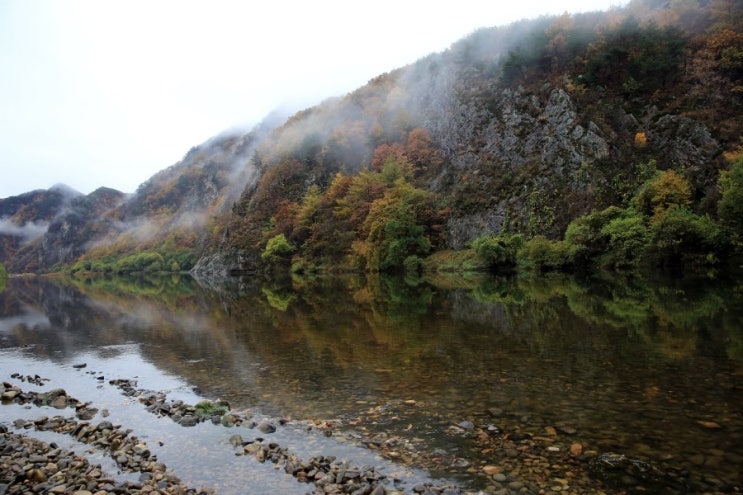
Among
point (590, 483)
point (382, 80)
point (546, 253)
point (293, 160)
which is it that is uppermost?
point (382, 80)

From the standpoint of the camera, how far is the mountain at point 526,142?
7238 centimetres

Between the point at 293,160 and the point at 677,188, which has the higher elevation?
the point at 293,160

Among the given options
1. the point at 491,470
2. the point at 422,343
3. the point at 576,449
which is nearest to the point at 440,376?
the point at 422,343

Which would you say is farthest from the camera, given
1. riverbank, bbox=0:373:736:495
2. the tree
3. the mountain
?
the mountain

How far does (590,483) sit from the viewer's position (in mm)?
7609

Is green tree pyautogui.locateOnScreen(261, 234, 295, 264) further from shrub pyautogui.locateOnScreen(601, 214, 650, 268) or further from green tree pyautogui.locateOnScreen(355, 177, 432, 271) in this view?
shrub pyautogui.locateOnScreen(601, 214, 650, 268)

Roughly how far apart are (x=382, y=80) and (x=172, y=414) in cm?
15040

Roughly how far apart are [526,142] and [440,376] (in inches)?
3153

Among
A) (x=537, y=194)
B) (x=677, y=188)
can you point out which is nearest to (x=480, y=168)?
(x=537, y=194)

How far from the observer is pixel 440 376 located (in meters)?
14.7

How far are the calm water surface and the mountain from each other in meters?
37.9

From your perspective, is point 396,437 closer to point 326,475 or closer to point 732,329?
point 326,475

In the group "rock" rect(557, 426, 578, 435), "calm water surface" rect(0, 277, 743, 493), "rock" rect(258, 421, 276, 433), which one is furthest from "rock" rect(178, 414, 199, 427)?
"rock" rect(557, 426, 578, 435)

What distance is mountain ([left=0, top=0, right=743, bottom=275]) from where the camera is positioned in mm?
72375
